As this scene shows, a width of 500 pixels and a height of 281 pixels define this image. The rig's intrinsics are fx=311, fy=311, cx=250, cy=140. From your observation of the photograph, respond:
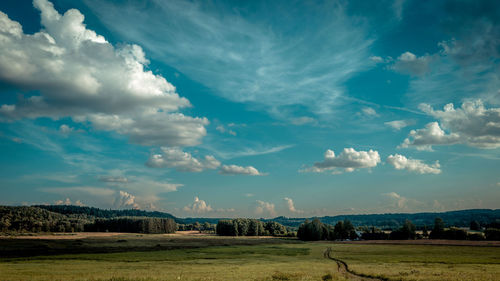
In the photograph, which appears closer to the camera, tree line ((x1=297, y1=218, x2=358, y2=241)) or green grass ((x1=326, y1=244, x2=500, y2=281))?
green grass ((x1=326, y1=244, x2=500, y2=281))

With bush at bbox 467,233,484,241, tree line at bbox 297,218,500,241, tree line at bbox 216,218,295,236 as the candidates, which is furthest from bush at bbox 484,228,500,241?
tree line at bbox 216,218,295,236

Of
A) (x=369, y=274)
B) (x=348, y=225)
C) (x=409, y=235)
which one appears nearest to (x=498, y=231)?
(x=409, y=235)

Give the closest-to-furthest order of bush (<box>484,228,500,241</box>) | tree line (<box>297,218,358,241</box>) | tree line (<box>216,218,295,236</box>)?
bush (<box>484,228,500,241</box>) < tree line (<box>297,218,358,241</box>) < tree line (<box>216,218,295,236</box>)

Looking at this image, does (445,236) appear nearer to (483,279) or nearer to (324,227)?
(324,227)

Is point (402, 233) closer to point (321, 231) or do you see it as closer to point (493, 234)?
point (493, 234)

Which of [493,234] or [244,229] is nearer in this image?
[493,234]

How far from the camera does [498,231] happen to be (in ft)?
369

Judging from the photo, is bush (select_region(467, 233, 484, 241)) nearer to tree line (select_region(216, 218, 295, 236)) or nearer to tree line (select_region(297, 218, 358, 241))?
tree line (select_region(297, 218, 358, 241))

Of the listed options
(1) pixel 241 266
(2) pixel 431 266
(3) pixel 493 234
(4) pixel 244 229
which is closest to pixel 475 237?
(3) pixel 493 234

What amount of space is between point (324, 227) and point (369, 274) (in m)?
128

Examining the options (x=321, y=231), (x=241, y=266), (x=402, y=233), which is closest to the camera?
(x=241, y=266)

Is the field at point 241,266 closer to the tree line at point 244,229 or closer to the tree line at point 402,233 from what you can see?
the tree line at point 402,233

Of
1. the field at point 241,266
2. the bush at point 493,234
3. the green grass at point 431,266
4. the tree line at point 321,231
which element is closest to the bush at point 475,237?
the bush at point 493,234

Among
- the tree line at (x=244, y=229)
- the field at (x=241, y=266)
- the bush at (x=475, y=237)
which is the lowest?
the tree line at (x=244, y=229)
